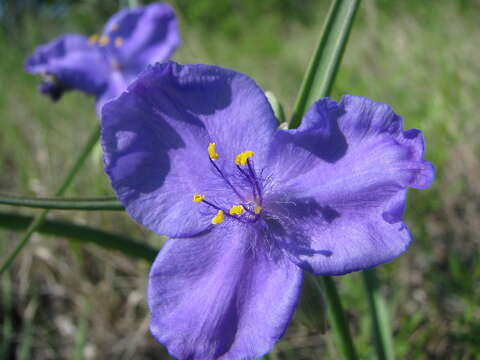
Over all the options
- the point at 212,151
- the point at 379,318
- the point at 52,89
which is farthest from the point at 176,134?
the point at 52,89

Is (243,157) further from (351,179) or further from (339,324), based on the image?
(339,324)

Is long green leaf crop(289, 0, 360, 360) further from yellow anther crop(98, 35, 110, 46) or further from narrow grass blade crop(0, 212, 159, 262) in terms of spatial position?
yellow anther crop(98, 35, 110, 46)

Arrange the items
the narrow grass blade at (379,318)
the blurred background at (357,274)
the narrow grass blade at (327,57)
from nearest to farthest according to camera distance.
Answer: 1. the narrow grass blade at (327,57)
2. the narrow grass blade at (379,318)
3. the blurred background at (357,274)

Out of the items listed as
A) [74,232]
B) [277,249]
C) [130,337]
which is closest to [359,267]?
[277,249]

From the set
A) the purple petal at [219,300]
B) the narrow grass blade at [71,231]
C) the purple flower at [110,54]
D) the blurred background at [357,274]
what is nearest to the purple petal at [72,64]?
the purple flower at [110,54]

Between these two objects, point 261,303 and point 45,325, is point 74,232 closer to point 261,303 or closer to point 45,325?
point 261,303

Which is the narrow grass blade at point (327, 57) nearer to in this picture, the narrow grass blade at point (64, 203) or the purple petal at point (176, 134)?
the purple petal at point (176, 134)
